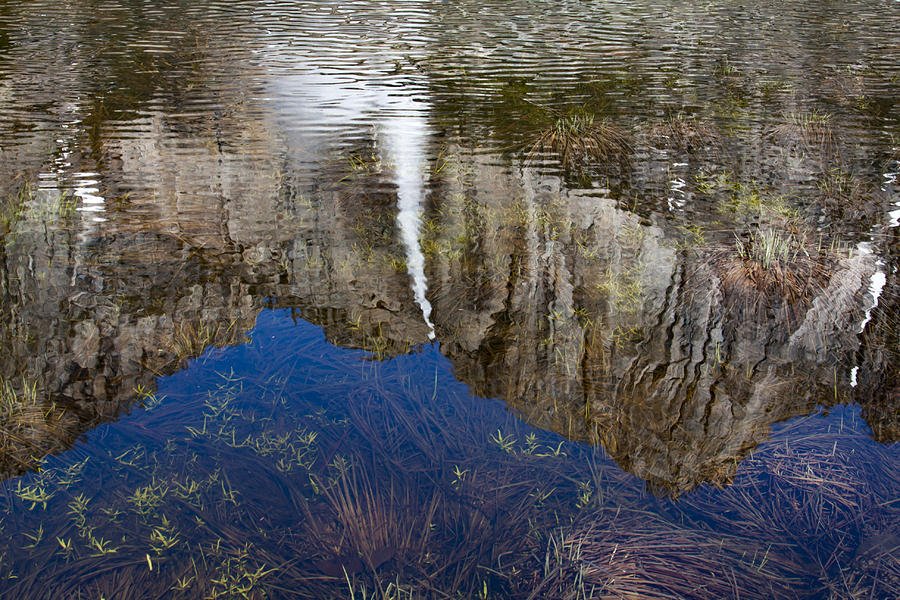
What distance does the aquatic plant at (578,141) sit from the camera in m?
6.54

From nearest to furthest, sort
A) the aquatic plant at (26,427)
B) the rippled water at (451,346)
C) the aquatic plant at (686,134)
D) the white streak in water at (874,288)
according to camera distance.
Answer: the rippled water at (451,346) < the aquatic plant at (26,427) < the white streak in water at (874,288) < the aquatic plant at (686,134)

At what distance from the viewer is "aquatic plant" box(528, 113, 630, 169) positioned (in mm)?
6535

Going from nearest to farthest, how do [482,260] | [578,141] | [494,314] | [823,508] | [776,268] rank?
[823,508]
[494,314]
[776,268]
[482,260]
[578,141]

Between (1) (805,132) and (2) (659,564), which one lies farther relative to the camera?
(1) (805,132)

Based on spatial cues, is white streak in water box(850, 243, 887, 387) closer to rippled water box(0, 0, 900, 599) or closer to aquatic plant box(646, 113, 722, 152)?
rippled water box(0, 0, 900, 599)

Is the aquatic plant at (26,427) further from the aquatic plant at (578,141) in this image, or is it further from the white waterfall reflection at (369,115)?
the aquatic plant at (578,141)

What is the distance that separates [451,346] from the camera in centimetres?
378

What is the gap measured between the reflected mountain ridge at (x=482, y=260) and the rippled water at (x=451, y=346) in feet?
0.08

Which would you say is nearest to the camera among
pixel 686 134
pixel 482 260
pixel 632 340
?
pixel 632 340

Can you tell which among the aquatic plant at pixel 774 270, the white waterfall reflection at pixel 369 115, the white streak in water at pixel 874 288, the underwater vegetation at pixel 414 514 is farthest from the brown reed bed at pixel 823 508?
the white waterfall reflection at pixel 369 115

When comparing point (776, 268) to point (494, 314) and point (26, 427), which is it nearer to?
point (494, 314)

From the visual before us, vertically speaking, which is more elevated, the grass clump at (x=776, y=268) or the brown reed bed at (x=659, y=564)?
the grass clump at (x=776, y=268)

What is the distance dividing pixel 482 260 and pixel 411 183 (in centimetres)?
165

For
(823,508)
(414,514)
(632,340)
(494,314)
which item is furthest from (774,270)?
(414,514)
